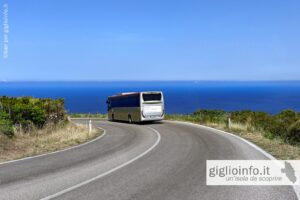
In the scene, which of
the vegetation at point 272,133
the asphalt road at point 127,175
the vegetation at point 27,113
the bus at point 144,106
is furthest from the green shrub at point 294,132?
the vegetation at point 27,113

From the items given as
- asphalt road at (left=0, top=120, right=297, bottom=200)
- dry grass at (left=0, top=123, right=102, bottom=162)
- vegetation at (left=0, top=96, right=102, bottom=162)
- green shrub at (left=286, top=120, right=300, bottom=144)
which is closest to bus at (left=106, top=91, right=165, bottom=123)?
vegetation at (left=0, top=96, right=102, bottom=162)

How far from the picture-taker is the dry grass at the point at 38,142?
16578mm

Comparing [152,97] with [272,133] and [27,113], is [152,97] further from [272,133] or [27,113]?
[27,113]

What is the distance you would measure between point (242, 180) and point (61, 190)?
428cm

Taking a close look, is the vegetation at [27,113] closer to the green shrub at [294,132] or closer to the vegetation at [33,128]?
the vegetation at [33,128]

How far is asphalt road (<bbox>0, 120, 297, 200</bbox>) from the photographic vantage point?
889cm

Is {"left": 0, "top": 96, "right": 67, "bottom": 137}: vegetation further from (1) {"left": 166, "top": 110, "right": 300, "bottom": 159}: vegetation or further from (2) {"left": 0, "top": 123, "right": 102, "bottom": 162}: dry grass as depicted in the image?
(1) {"left": 166, "top": 110, "right": 300, "bottom": 159}: vegetation

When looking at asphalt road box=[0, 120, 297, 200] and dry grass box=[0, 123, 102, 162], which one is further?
dry grass box=[0, 123, 102, 162]

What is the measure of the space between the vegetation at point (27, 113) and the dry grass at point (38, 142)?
1.88 feet

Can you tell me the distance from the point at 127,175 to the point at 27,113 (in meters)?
14.1

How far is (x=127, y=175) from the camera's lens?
11211 millimetres

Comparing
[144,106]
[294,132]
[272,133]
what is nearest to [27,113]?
[144,106]

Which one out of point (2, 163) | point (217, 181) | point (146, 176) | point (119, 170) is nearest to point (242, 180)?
point (217, 181)

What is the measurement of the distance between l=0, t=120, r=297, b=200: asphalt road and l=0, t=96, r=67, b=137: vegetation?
21.1 feet
